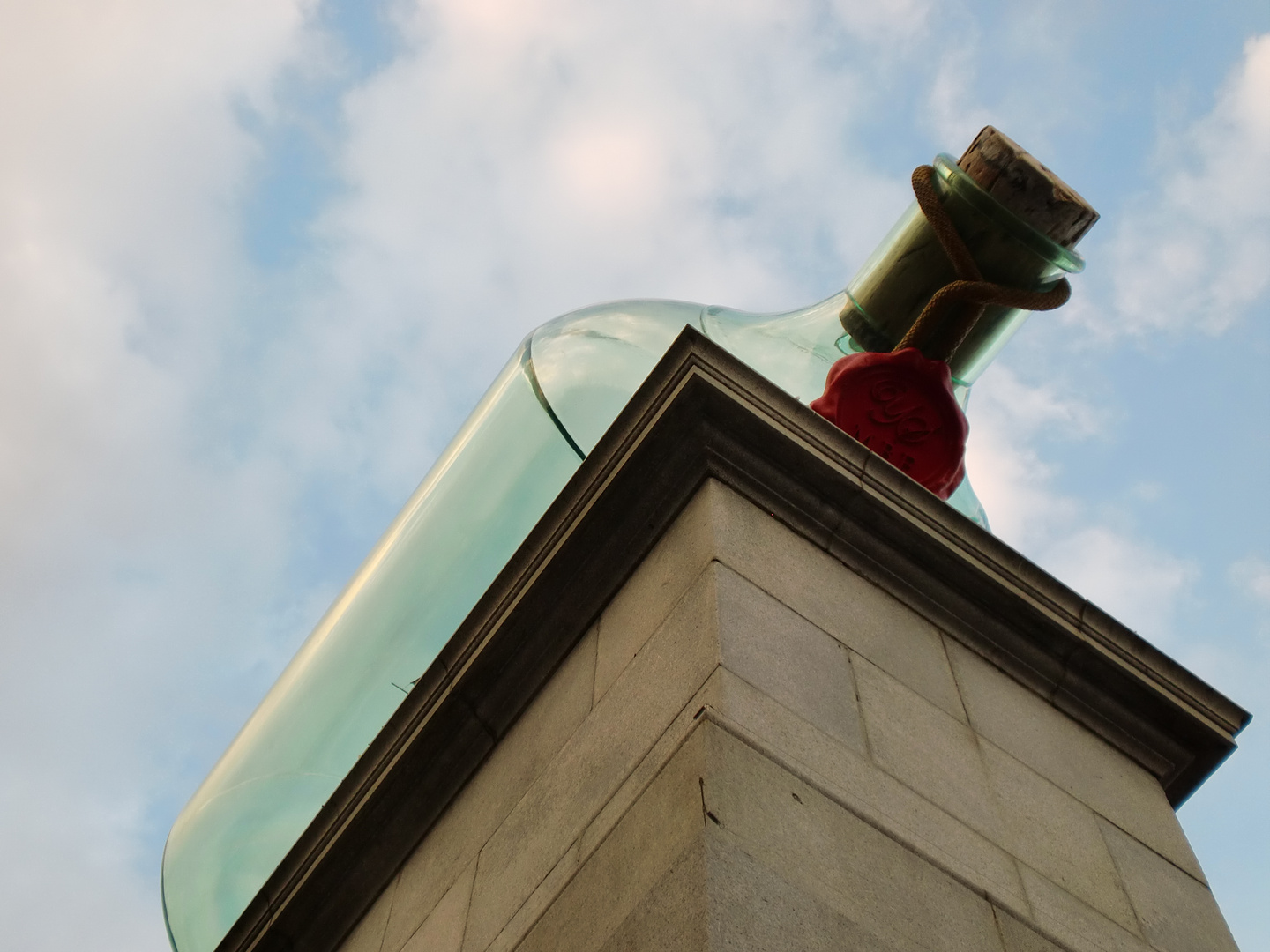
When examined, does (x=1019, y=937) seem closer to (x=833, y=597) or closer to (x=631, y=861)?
(x=631, y=861)

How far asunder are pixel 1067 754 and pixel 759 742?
5.70 ft

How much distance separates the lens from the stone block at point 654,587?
4.48m

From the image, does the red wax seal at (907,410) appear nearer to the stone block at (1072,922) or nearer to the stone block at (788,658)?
the stone block at (788,658)

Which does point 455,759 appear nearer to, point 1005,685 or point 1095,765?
point 1005,685

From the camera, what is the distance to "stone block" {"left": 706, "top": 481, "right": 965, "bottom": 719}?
4.52m

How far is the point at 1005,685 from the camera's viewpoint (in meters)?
5.00

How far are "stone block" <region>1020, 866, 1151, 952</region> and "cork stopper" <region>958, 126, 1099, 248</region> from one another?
9.48 feet

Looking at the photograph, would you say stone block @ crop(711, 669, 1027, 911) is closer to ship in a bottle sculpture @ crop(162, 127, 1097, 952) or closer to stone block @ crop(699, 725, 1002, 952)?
stone block @ crop(699, 725, 1002, 952)

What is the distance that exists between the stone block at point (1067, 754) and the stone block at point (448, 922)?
1.84 metres

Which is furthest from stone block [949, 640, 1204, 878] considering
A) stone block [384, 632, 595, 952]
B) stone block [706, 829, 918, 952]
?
stone block [706, 829, 918, 952]

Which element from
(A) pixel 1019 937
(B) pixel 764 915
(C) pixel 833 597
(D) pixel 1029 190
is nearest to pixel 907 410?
(D) pixel 1029 190

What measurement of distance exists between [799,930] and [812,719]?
0.87m

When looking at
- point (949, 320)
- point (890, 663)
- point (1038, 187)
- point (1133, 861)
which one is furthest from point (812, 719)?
point (1038, 187)

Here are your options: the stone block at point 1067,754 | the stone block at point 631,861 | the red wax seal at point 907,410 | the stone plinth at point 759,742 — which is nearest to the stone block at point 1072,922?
the stone plinth at point 759,742
